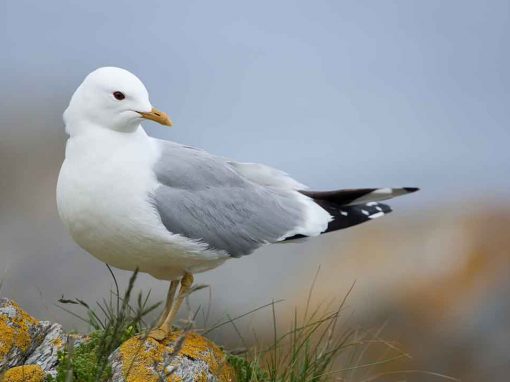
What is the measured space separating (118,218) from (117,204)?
0.06 meters

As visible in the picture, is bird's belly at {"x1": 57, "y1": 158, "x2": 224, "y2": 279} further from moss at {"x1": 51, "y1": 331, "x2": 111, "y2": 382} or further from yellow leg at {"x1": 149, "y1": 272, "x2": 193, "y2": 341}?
moss at {"x1": 51, "y1": 331, "x2": 111, "y2": 382}

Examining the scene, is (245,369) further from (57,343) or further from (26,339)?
(26,339)

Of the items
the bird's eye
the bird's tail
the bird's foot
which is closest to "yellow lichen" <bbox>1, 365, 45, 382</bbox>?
the bird's foot

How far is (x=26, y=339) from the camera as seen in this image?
13.4ft

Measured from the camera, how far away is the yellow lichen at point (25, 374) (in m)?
3.73

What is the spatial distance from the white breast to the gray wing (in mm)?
66

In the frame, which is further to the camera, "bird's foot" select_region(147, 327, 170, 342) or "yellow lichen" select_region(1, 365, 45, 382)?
"bird's foot" select_region(147, 327, 170, 342)

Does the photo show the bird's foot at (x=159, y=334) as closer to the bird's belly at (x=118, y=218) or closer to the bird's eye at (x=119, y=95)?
the bird's belly at (x=118, y=218)

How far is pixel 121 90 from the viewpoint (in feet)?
13.2

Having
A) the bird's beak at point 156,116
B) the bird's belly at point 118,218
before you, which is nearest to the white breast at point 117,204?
the bird's belly at point 118,218

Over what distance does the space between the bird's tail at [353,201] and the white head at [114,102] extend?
1005mm

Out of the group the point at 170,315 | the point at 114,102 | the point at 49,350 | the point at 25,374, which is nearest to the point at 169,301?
the point at 170,315

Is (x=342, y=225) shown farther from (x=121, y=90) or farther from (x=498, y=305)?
(x=498, y=305)

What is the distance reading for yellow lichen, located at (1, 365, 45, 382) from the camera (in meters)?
3.73
